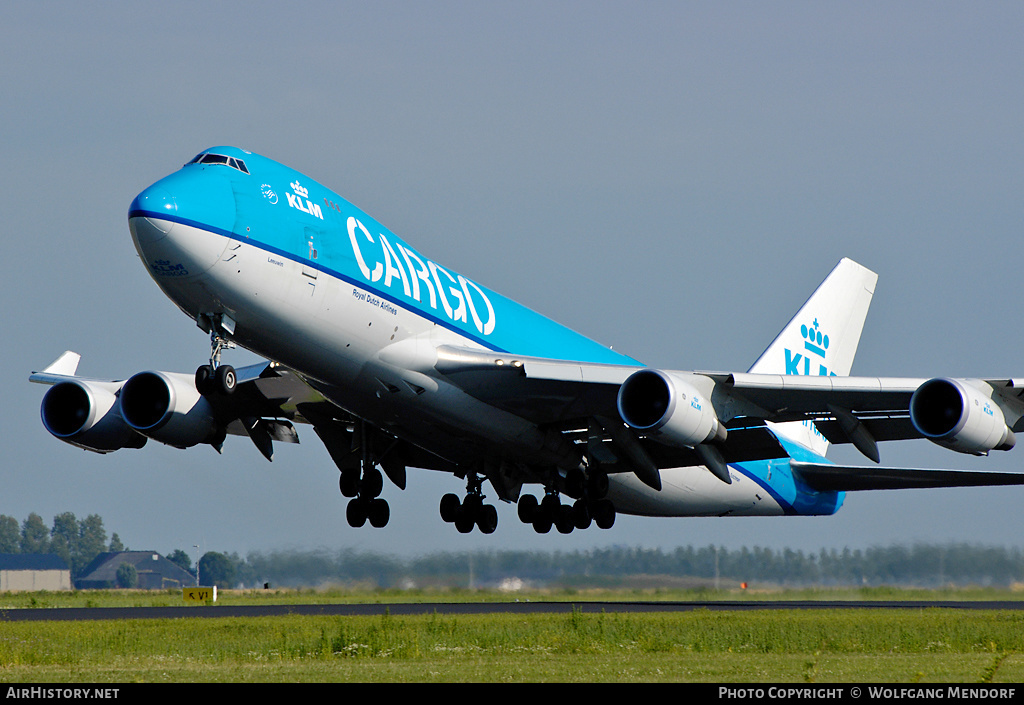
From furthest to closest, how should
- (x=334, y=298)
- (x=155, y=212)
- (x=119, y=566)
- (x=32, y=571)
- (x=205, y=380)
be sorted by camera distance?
(x=32, y=571) < (x=119, y=566) < (x=334, y=298) < (x=205, y=380) < (x=155, y=212)

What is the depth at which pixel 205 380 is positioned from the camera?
19.6 metres

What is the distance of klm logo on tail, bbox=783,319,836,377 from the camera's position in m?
34.4

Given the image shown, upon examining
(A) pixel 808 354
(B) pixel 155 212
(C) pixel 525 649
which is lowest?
(C) pixel 525 649

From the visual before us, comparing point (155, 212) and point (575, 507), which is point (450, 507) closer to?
point (575, 507)

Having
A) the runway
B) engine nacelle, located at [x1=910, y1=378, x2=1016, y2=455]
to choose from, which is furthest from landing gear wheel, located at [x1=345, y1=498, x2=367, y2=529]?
engine nacelle, located at [x1=910, y1=378, x2=1016, y2=455]

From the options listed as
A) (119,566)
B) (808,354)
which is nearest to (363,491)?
(808,354)

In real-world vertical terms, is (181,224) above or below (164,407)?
above

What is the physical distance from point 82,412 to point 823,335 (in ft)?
71.4

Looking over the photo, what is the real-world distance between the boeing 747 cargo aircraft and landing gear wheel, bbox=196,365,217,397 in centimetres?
5

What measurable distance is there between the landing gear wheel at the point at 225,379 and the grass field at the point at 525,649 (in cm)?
462

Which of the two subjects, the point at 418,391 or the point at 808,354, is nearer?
the point at 418,391

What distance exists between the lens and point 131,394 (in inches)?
991
